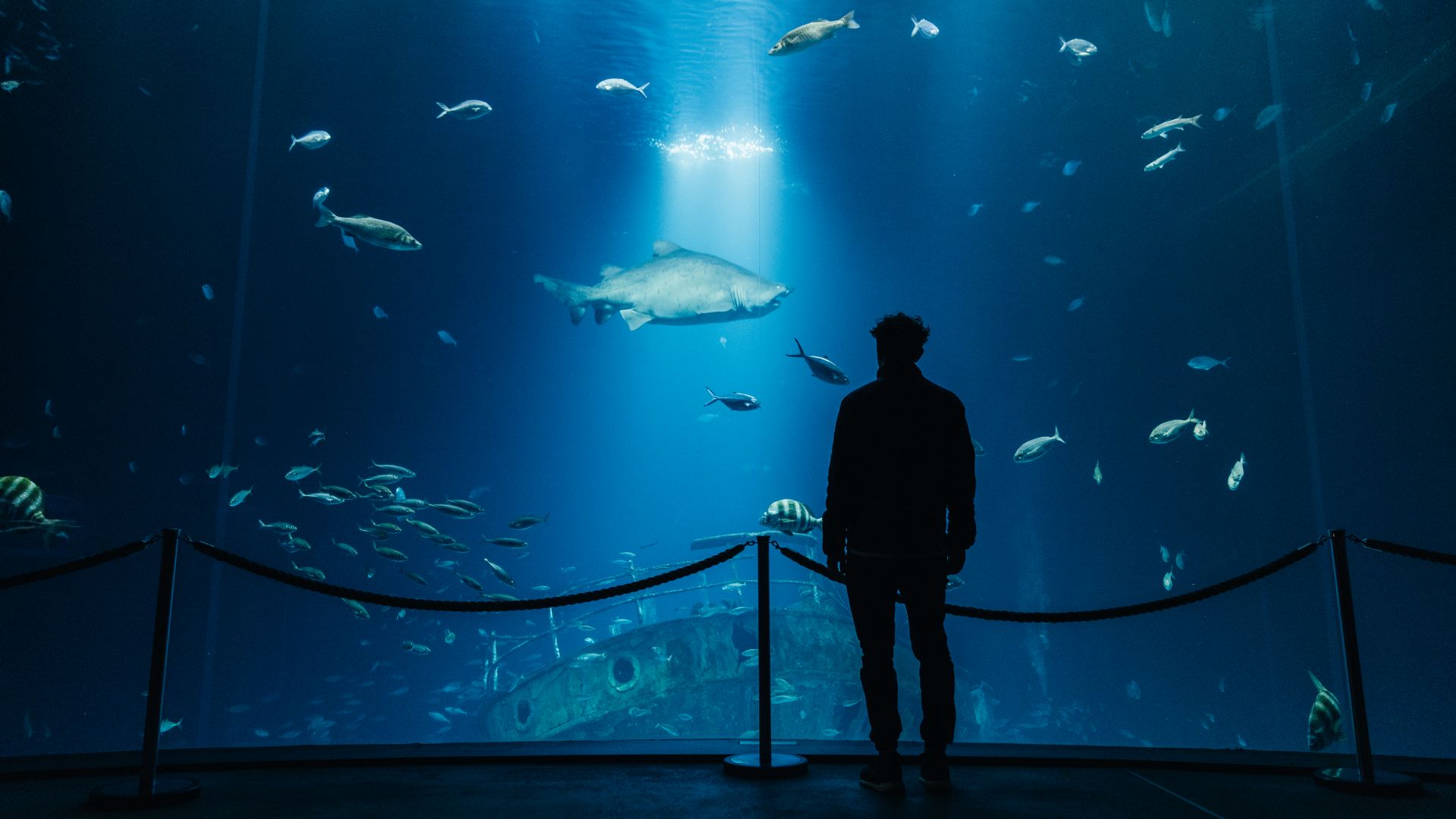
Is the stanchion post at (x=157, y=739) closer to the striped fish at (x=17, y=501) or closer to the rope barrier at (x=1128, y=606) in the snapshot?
the rope barrier at (x=1128, y=606)

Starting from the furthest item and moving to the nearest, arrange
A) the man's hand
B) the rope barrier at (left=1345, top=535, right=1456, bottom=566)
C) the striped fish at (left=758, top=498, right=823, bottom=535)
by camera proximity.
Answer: the striped fish at (left=758, top=498, right=823, bottom=535) → the rope barrier at (left=1345, top=535, right=1456, bottom=566) → the man's hand

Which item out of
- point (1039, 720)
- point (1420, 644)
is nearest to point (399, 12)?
point (1039, 720)

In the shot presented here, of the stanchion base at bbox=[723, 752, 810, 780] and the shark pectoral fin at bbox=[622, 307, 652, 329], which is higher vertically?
the shark pectoral fin at bbox=[622, 307, 652, 329]

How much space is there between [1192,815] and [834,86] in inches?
822

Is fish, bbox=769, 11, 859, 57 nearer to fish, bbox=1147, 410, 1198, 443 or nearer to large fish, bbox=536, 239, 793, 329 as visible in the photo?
large fish, bbox=536, 239, 793, 329

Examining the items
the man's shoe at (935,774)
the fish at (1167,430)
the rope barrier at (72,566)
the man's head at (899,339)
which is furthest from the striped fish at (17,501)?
the fish at (1167,430)

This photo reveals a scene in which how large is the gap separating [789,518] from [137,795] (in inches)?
211

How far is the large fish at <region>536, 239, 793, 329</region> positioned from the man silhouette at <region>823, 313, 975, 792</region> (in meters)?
8.46

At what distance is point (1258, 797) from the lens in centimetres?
318

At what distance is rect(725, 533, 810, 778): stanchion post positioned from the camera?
3447 millimetres

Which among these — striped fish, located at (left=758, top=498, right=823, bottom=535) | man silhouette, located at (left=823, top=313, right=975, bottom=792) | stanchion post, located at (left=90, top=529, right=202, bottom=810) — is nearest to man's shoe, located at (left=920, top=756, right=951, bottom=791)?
man silhouette, located at (left=823, top=313, right=975, bottom=792)

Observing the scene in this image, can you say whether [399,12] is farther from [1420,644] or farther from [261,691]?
[1420,644]

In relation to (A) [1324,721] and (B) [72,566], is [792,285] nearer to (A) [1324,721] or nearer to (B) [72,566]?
(A) [1324,721]

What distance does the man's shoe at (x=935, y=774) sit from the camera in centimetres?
307
